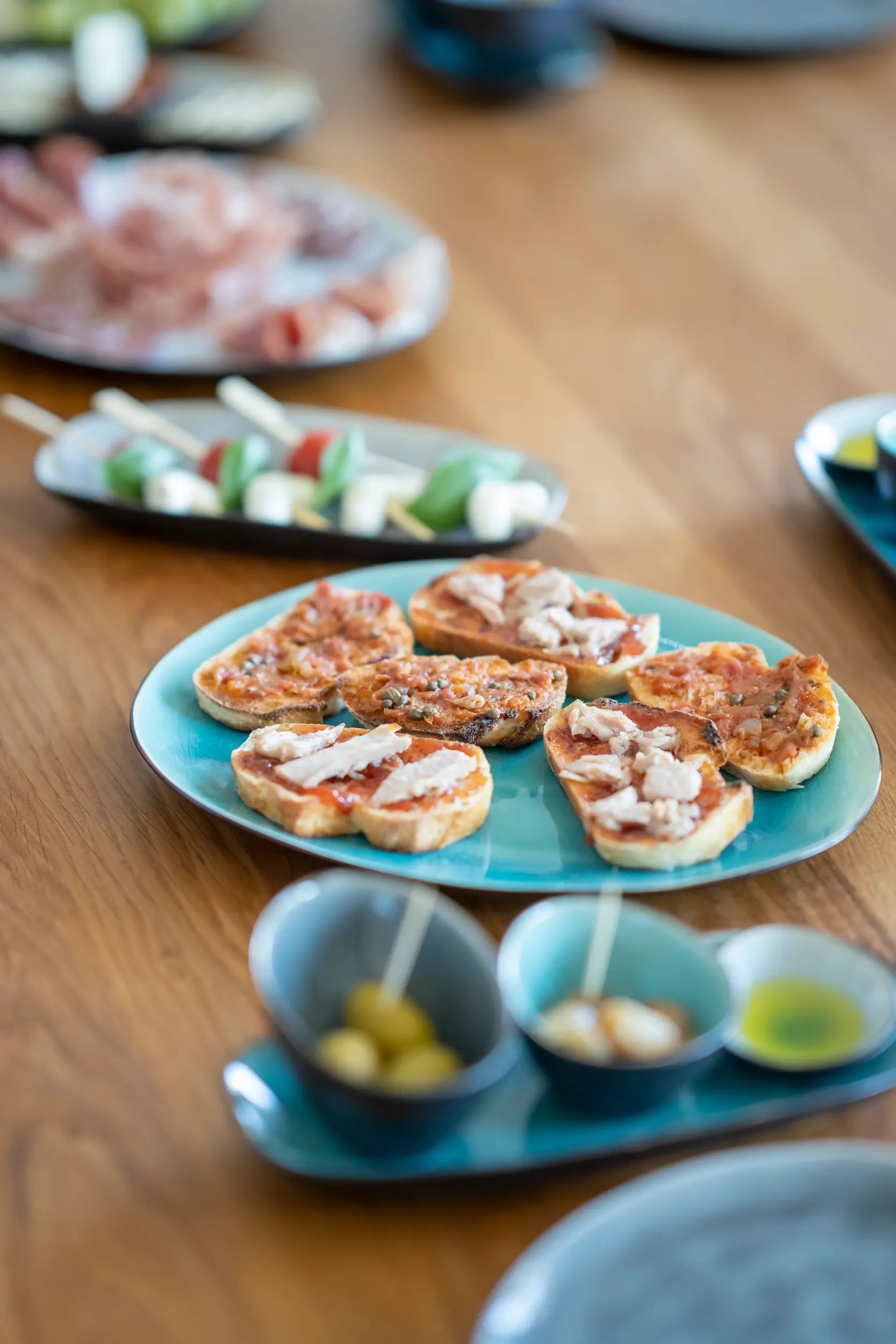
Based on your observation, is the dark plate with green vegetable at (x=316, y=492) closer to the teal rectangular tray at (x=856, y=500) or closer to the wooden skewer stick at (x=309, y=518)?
the wooden skewer stick at (x=309, y=518)

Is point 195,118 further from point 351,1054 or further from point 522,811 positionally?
point 351,1054

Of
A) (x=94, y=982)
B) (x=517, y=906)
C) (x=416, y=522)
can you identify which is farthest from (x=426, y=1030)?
(x=416, y=522)

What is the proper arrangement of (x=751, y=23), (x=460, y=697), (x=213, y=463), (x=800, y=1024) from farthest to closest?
(x=751, y=23)
(x=213, y=463)
(x=460, y=697)
(x=800, y=1024)

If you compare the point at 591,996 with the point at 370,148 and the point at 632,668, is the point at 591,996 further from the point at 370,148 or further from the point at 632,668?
the point at 370,148

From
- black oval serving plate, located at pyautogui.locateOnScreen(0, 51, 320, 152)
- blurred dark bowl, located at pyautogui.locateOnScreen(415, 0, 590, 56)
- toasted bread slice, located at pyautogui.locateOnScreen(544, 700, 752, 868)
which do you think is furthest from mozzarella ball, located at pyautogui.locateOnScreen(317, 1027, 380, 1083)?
blurred dark bowl, located at pyautogui.locateOnScreen(415, 0, 590, 56)

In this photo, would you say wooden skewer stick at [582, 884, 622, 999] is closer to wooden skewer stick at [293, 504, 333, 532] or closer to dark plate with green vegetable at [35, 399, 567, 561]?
dark plate with green vegetable at [35, 399, 567, 561]

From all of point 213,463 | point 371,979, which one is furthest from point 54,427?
point 371,979
